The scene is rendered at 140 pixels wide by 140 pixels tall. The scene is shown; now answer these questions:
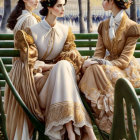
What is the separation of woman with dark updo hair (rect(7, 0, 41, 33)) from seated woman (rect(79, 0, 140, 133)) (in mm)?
761

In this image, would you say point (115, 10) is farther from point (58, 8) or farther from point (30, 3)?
point (30, 3)

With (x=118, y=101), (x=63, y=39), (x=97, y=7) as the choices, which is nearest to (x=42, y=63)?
(x=63, y=39)

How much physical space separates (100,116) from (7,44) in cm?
126

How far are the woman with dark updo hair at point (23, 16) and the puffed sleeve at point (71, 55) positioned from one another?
0.59m

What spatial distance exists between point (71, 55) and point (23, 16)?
35.6 inches

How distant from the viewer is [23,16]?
198 inches

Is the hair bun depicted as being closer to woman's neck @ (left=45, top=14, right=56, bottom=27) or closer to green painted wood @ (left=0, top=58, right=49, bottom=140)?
woman's neck @ (left=45, top=14, right=56, bottom=27)

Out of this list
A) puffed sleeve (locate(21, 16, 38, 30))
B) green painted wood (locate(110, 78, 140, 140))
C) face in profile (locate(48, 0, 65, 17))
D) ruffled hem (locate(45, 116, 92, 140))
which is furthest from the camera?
puffed sleeve (locate(21, 16, 38, 30))

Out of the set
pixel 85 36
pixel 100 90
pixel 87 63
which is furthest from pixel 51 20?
pixel 85 36

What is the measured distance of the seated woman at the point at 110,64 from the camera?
424 cm

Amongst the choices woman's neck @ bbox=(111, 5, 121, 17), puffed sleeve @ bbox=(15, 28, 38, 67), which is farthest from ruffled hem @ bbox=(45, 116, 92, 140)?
woman's neck @ bbox=(111, 5, 121, 17)

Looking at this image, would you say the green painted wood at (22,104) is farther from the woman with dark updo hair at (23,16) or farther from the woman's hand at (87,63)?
the woman with dark updo hair at (23,16)

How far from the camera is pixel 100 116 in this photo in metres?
4.25

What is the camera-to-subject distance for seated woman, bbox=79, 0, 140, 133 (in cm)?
424
